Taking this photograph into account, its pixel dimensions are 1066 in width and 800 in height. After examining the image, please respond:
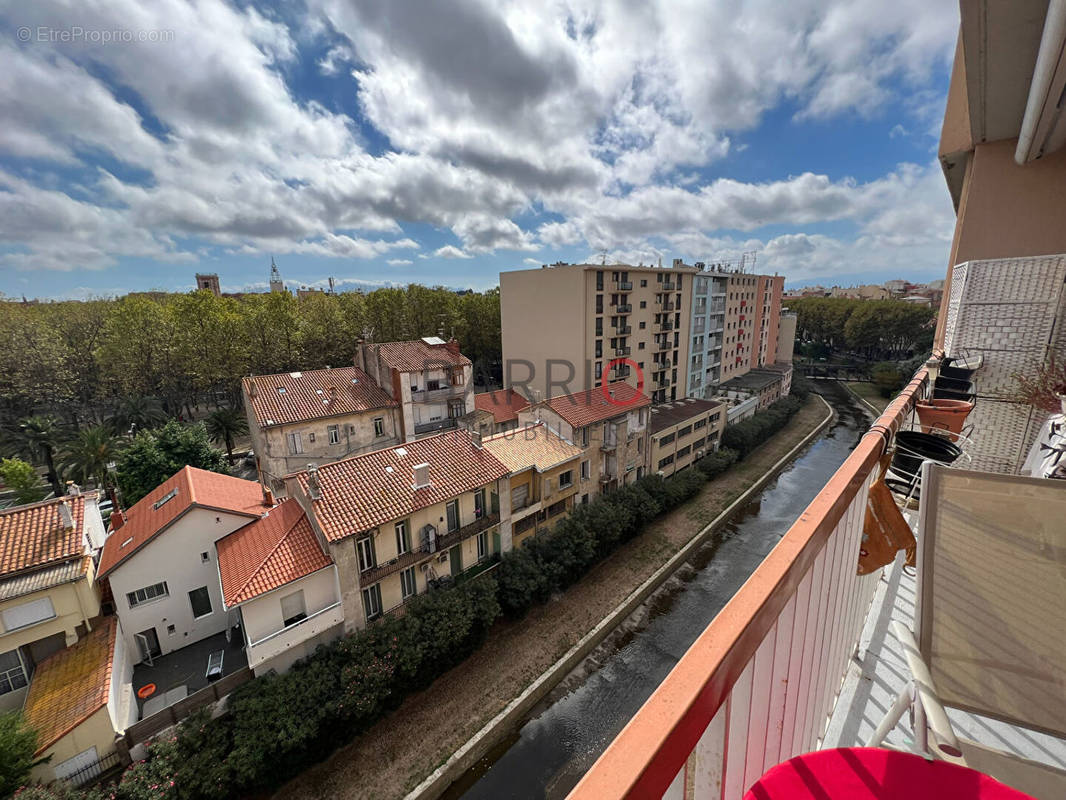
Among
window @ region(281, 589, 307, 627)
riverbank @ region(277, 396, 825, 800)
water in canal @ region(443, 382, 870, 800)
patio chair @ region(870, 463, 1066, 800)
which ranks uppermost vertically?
patio chair @ region(870, 463, 1066, 800)

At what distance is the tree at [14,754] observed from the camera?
7129 millimetres

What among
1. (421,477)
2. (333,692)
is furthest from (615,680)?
(421,477)

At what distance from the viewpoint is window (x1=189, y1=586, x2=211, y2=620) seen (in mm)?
11375

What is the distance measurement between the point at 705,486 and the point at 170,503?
2185 cm

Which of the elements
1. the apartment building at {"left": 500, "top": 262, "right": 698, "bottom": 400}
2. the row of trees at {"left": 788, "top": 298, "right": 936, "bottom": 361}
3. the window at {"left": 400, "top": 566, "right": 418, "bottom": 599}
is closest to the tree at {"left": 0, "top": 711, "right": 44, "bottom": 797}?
Answer: the window at {"left": 400, "top": 566, "right": 418, "bottom": 599}

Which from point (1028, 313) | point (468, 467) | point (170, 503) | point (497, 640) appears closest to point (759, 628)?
point (1028, 313)

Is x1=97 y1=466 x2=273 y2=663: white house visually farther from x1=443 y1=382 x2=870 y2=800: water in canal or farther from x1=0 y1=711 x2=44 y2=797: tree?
x1=443 y1=382 x2=870 y2=800: water in canal

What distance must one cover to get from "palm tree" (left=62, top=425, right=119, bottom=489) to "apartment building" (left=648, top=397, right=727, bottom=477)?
22.7 meters

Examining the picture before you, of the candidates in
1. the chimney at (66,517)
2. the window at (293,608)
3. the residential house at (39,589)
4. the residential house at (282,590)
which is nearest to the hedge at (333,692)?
the residential house at (282,590)

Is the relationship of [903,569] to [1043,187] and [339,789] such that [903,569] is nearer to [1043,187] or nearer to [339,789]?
[1043,187]

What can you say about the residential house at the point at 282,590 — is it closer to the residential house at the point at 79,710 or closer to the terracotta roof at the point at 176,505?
the terracotta roof at the point at 176,505

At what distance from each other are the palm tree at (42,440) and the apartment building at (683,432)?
1024 inches

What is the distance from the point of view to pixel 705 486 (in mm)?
23062

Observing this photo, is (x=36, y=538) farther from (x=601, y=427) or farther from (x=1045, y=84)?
(x=1045, y=84)
